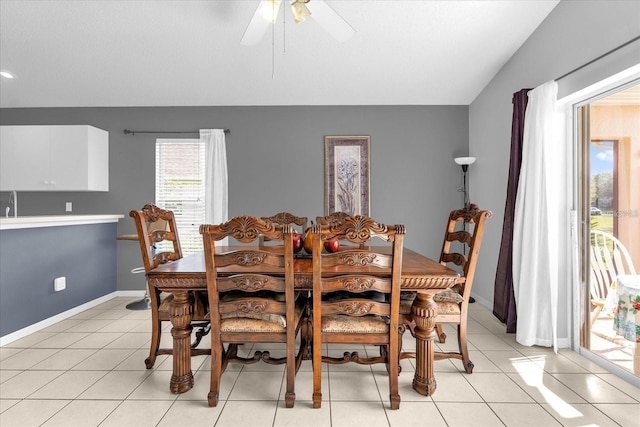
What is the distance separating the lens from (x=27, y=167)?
3789 mm

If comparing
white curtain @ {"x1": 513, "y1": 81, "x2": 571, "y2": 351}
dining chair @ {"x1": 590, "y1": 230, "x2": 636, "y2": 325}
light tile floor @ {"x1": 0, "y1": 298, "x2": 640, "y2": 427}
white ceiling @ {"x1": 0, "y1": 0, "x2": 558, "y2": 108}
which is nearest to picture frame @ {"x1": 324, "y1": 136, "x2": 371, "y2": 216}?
white ceiling @ {"x1": 0, "y1": 0, "x2": 558, "y2": 108}

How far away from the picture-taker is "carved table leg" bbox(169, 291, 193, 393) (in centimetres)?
184

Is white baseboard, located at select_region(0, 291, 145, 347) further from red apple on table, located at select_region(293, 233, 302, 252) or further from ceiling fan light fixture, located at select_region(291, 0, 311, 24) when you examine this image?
ceiling fan light fixture, located at select_region(291, 0, 311, 24)

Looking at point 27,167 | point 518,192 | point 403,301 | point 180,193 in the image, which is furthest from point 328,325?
point 27,167

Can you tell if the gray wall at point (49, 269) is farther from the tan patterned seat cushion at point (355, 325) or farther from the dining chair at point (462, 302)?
the dining chair at point (462, 302)

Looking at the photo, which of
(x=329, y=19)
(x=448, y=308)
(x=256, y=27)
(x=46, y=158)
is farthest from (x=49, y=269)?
(x=448, y=308)

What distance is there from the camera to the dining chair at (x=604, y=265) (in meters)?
2.16

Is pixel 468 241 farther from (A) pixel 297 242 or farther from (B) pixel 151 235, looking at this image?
(B) pixel 151 235

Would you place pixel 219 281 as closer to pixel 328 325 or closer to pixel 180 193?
pixel 328 325

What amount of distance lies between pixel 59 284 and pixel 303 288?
2.98 meters

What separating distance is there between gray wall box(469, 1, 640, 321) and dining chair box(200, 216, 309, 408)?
239 centimetres

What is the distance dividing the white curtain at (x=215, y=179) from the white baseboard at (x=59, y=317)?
147 centimetres

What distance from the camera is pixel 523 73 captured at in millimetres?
3016

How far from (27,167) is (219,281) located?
3.74m
